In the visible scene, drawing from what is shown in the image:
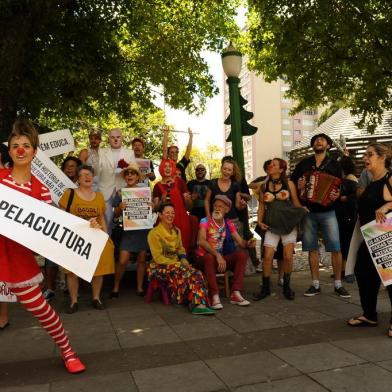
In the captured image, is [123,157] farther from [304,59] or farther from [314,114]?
[314,114]

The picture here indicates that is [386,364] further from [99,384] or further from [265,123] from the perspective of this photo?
[265,123]

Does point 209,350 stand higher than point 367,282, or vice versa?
point 367,282

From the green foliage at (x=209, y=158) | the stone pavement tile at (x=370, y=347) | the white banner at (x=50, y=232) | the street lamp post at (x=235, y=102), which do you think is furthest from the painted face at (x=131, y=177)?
the green foliage at (x=209, y=158)

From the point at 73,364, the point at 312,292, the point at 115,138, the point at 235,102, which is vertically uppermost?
the point at 235,102

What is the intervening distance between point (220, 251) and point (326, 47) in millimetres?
8771

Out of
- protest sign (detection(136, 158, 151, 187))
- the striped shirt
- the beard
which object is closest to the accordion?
the beard

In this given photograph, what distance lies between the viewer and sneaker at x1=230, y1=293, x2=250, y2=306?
5.78 m

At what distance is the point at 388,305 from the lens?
5598 millimetres

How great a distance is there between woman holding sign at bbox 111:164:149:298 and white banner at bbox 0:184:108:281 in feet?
8.17

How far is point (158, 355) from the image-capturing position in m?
4.04

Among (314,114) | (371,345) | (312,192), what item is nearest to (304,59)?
(312,192)

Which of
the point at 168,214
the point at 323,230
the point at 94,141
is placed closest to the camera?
the point at 168,214

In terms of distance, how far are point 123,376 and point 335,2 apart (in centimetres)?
1051

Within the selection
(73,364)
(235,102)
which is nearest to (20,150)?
(73,364)
